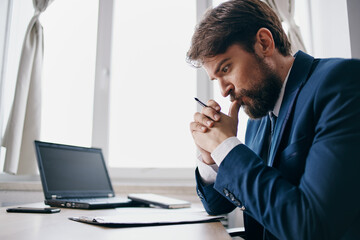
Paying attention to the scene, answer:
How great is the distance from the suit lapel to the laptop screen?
2.91 ft

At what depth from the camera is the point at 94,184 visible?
4.79 feet

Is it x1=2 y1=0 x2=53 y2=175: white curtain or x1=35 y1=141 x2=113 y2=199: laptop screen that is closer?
x1=35 y1=141 x2=113 y2=199: laptop screen

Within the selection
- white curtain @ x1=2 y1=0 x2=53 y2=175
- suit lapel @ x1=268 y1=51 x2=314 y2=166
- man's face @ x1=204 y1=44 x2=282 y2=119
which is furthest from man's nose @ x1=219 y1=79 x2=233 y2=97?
white curtain @ x1=2 y1=0 x2=53 y2=175

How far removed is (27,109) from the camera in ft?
6.76

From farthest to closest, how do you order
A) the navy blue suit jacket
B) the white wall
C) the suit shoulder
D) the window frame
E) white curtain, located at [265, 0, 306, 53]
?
the window frame < white curtain, located at [265, 0, 306, 53] < the white wall < the suit shoulder < the navy blue suit jacket

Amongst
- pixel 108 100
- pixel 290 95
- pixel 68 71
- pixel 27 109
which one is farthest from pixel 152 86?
pixel 290 95

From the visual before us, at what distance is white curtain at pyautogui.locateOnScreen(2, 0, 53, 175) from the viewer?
6.41ft

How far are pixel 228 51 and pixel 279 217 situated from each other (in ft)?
1.90

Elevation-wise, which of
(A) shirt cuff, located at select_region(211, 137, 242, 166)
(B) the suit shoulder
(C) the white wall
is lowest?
(A) shirt cuff, located at select_region(211, 137, 242, 166)

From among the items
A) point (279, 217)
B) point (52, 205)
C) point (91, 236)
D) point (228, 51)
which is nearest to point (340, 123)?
point (279, 217)

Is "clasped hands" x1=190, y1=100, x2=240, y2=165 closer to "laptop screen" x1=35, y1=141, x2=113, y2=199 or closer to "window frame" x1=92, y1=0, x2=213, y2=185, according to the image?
"laptop screen" x1=35, y1=141, x2=113, y2=199

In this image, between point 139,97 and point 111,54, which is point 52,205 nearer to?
point 139,97

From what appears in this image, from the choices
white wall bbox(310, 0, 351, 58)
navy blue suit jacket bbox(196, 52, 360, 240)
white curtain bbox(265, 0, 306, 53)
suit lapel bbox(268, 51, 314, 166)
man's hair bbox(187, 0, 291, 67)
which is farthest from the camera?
white curtain bbox(265, 0, 306, 53)

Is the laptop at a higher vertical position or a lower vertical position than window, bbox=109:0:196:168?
lower
